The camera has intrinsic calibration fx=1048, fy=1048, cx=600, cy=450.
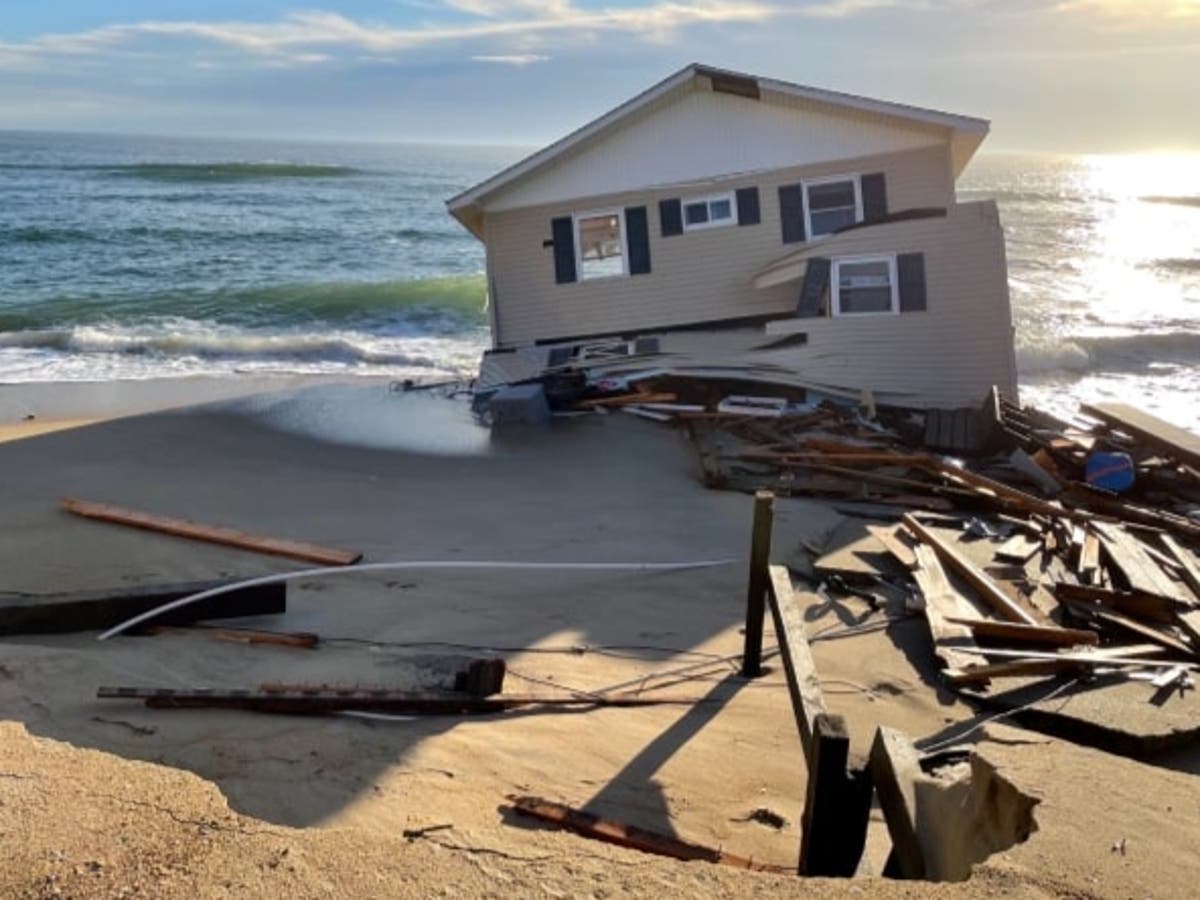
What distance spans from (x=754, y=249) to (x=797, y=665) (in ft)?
46.8

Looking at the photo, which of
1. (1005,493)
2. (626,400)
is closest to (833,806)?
(1005,493)

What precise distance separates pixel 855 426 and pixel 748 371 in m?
2.51

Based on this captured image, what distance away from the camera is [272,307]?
30.2 meters

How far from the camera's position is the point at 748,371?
1753 cm

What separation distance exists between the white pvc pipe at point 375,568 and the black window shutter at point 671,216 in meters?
10.3

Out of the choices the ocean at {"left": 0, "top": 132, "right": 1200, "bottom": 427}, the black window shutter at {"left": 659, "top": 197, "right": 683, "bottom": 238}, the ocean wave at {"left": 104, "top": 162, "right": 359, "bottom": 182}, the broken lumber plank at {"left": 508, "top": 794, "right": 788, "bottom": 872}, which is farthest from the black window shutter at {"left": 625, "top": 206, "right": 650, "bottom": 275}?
the ocean wave at {"left": 104, "top": 162, "right": 359, "bottom": 182}

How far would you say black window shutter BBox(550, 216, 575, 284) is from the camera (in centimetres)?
1919

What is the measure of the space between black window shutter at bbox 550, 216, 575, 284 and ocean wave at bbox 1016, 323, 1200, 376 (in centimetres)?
1023

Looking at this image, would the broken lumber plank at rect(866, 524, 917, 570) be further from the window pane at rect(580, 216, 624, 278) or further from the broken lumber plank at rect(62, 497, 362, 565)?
the window pane at rect(580, 216, 624, 278)

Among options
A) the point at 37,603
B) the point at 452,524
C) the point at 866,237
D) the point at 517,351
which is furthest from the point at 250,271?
the point at 37,603

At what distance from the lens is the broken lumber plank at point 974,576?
8102 millimetres

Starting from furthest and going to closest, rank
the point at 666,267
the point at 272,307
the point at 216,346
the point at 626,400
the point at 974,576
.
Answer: the point at 272,307, the point at 216,346, the point at 666,267, the point at 626,400, the point at 974,576

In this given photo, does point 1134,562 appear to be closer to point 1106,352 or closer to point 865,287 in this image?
point 865,287

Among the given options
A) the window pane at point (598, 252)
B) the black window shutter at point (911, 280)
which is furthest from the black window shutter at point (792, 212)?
the window pane at point (598, 252)
